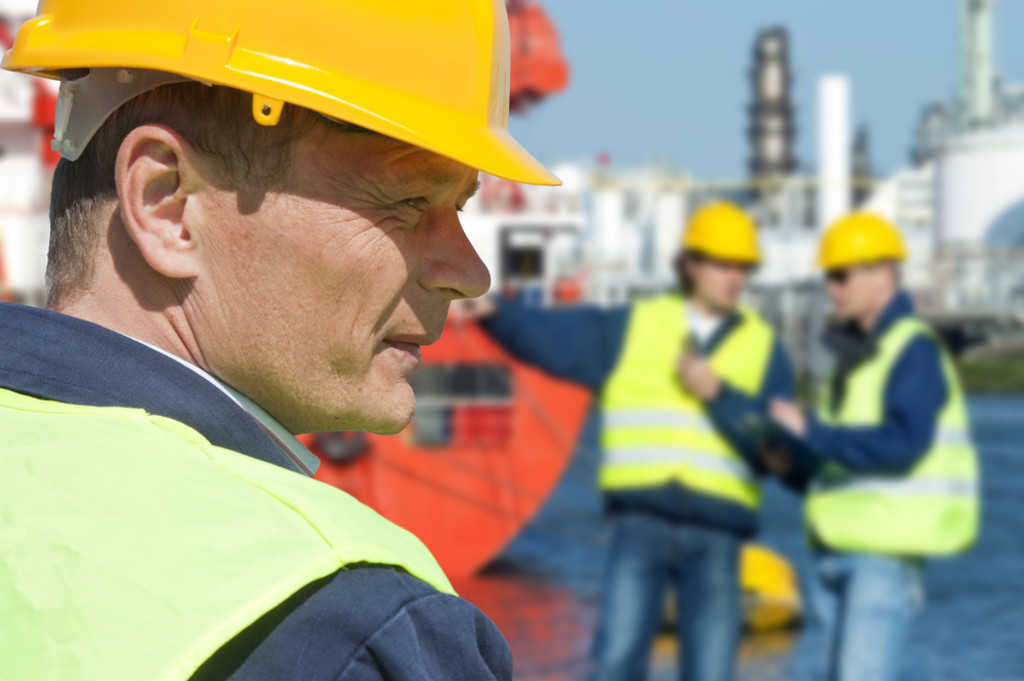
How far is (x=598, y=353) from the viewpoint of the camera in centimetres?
422

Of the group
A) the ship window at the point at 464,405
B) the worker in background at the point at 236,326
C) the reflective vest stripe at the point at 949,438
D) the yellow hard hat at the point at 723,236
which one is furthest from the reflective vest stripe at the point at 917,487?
the ship window at the point at 464,405

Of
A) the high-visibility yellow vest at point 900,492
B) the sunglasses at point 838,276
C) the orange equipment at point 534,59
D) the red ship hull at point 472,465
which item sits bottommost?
the red ship hull at point 472,465

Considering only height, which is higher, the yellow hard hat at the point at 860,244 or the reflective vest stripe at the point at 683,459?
the yellow hard hat at the point at 860,244

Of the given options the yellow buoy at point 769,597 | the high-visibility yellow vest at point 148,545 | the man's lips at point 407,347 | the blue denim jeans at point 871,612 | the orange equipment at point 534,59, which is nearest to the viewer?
the high-visibility yellow vest at point 148,545

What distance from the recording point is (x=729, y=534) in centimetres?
401

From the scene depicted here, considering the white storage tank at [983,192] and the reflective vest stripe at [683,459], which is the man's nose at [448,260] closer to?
the reflective vest stripe at [683,459]

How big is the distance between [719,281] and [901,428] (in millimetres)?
810

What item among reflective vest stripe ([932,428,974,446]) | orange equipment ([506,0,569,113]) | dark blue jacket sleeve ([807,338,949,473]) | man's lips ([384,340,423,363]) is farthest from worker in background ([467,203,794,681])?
orange equipment ([506,0,569,113])

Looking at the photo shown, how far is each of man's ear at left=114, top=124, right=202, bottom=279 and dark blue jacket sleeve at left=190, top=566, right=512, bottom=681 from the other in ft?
1.10

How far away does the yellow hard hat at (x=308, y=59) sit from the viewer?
0.90 m

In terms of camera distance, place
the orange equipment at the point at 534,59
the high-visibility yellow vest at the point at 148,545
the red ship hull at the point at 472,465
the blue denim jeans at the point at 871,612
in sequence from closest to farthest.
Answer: the high-visibility yellow vest at the point at 148,545 < the blue denim jeans at the point at 871,612 < the red ship hull at the point at 472,465 < the orange equipment at the point at 534,59

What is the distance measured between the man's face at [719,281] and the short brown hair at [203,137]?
341cm

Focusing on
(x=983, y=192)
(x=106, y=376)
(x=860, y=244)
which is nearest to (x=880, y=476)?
(x=860, y=244)

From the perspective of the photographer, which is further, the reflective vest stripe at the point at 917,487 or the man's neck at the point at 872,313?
the man's neck at the point at 872,313
